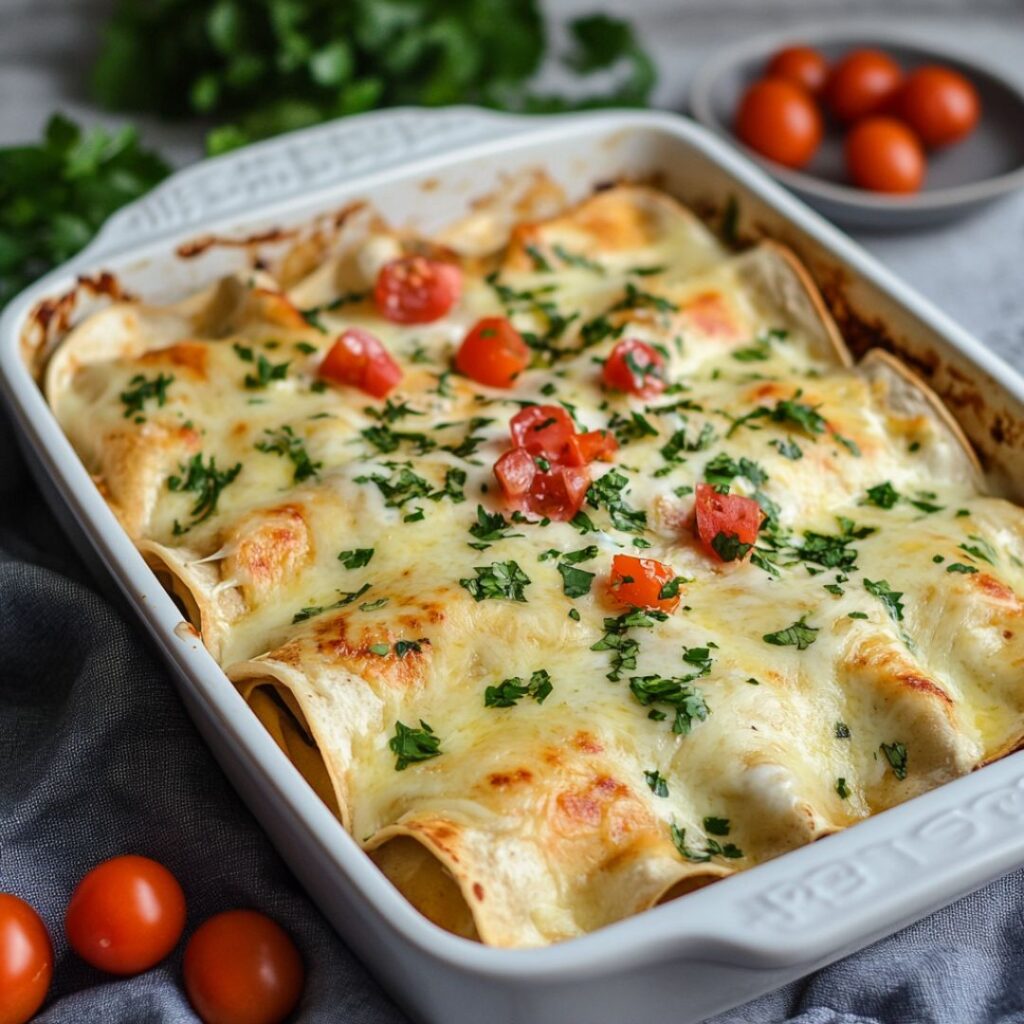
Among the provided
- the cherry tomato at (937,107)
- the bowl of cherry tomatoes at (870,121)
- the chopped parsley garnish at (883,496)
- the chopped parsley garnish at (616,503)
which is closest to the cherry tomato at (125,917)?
the chopped parsley garnish at (616,503)

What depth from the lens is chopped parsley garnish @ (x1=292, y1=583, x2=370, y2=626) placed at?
3.11 m

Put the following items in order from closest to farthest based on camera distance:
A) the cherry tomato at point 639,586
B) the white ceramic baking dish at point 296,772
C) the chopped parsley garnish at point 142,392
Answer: the white ceramic baking dish at point 296,772 → the cherry tomato at point 639,586 → the chopped parsley garnish at point 142,392

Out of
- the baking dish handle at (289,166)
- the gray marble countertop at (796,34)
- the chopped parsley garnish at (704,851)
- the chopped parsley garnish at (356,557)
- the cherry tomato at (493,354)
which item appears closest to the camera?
the chopped parsley garnish at (704,851)

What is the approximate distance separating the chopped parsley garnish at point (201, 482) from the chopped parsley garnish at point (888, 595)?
1.45 metres

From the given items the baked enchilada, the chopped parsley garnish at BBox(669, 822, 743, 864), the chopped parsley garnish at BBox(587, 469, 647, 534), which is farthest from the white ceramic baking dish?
the chopped parsley garnish at BBox(587, 469, 647, 534)

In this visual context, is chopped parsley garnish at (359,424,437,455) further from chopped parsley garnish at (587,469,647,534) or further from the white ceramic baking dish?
the white ceramic baking dish

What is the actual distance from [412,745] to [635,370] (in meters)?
1.25

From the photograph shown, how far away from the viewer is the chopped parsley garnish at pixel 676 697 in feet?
9.25

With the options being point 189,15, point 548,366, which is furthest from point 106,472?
point 189,15

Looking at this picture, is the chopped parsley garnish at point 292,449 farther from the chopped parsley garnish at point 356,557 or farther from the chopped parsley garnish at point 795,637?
the chopped parsley garnish at point 795,637

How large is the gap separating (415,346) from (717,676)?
143cm

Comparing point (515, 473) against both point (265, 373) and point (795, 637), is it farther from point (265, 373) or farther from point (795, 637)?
point (265, 373)

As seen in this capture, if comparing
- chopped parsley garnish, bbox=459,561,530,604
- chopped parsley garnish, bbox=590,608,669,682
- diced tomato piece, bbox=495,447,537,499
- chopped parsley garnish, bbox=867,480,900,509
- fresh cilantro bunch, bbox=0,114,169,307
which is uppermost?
diced tomato piece, bbox=495,447,537,499

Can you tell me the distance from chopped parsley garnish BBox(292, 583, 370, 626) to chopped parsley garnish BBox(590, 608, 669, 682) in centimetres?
51
